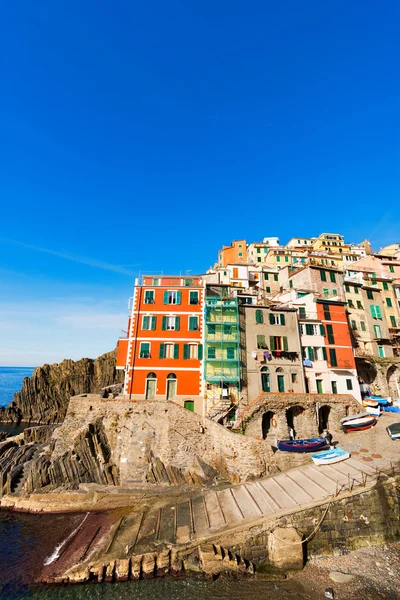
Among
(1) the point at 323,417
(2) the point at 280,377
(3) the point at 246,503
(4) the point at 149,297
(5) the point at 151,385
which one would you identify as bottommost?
(3) the point at 246,503

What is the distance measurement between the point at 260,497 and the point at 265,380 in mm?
13488

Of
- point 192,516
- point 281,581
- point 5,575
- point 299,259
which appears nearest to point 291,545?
point 281,581

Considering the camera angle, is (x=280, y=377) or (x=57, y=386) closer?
(x=280, y=377)

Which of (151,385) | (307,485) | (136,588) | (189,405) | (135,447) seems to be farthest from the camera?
(151,385)

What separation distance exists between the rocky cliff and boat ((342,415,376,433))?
199ft

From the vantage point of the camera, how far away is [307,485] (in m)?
20.8

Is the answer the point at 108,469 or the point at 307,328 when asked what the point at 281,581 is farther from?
the point at 307,328

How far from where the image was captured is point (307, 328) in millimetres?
36344

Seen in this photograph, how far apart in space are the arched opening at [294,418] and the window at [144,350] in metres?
18.1

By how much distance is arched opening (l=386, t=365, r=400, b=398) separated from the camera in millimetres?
39159

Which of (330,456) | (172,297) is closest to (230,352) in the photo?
(172,297)

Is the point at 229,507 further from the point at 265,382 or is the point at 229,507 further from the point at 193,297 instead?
the point at 193,297

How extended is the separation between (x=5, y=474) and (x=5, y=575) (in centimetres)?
1447

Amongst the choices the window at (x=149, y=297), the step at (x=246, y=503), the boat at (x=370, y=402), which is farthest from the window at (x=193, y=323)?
the boat at (x=370, y=402)
